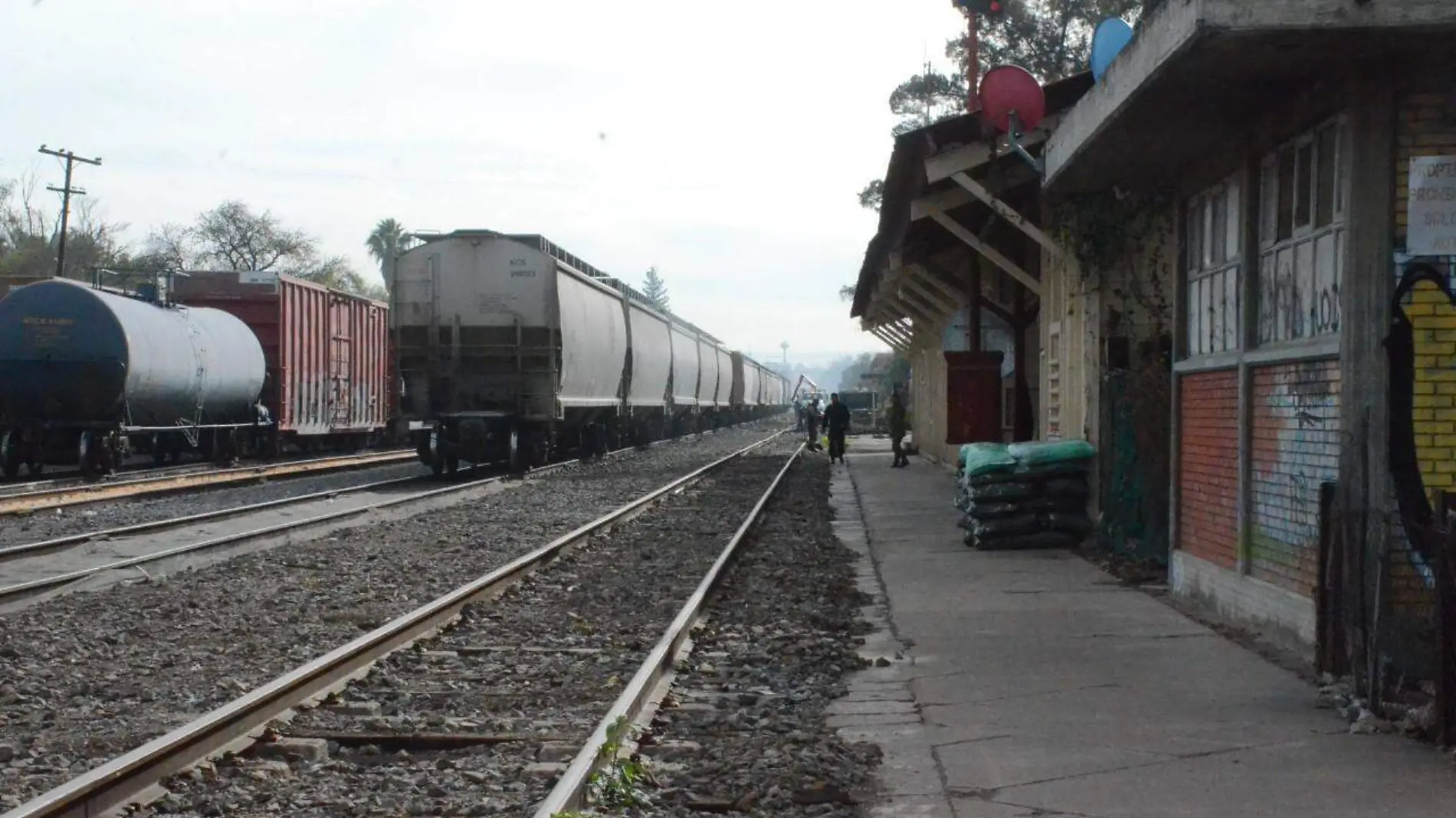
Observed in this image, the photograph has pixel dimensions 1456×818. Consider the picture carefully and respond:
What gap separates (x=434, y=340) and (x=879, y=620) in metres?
16.6

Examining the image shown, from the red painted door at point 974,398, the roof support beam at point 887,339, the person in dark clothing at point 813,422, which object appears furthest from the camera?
the roof support beam at point 887,339

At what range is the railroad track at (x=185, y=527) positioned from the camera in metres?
11.8

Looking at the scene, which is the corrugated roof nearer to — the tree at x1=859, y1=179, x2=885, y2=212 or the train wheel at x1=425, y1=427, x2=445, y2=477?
the train wheel at x1=425, y1=427, x2=445, y2=477

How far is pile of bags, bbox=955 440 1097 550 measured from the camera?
576 inches

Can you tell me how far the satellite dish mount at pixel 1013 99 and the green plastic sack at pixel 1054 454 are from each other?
252cm

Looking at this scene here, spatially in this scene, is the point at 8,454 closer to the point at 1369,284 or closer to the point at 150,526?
the point at 150,526

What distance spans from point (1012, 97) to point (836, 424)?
18401mm

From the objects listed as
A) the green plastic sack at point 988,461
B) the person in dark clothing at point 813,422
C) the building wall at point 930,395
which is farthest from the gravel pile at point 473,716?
the person in dark clothing at point 813,422

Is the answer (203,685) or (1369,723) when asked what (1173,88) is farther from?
(203,685)

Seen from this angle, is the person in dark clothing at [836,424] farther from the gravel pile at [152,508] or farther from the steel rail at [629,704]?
the steel rail at [629,704]

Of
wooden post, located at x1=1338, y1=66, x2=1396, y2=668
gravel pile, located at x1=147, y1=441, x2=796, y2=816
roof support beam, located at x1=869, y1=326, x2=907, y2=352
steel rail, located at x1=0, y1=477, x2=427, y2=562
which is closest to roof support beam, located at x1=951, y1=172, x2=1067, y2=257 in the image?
gravel pile, located at x1=147, y1=441, x2=796, y2=816

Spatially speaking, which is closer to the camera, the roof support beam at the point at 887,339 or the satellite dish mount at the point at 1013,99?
the satellite dish mount at the point at 1013,99

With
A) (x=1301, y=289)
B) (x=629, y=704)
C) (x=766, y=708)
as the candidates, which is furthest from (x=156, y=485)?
(x=1301, y=289)

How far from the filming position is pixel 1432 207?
7477mm
